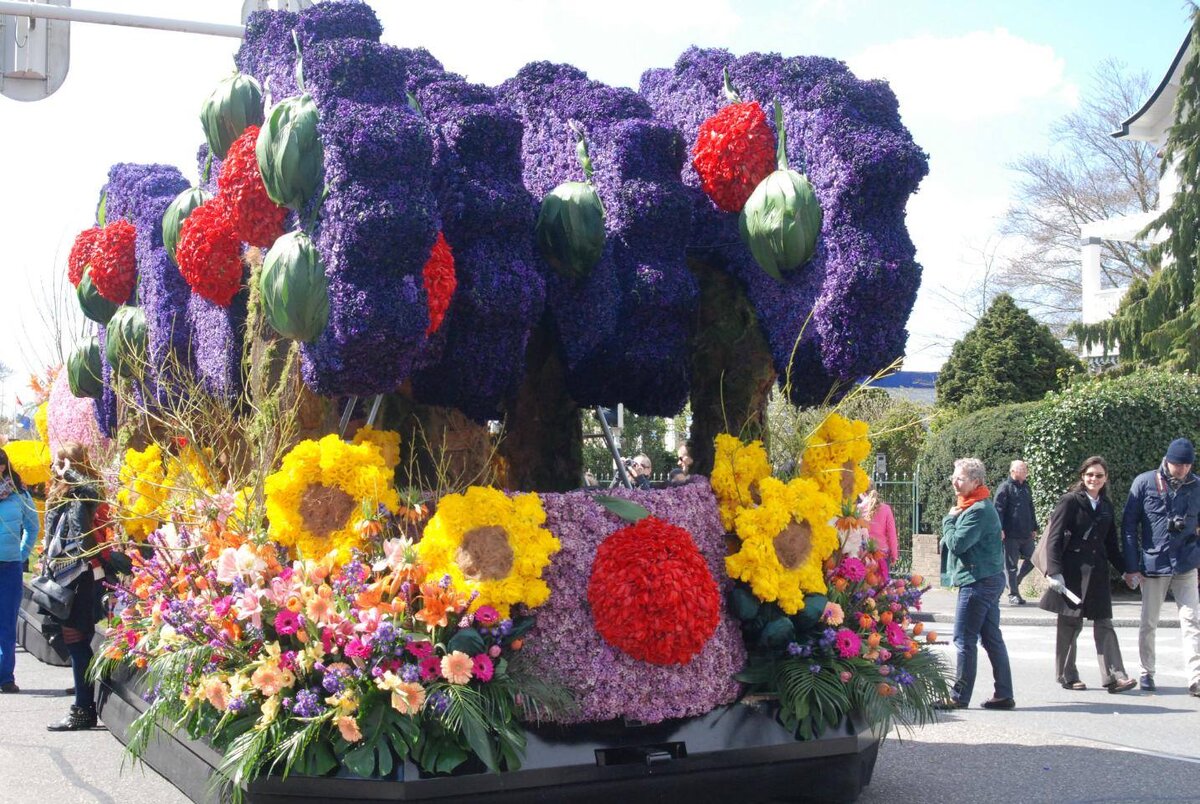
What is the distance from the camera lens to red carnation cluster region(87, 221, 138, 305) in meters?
7.56

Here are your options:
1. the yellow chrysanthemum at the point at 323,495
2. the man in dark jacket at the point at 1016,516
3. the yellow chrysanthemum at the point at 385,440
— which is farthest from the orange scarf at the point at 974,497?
the man in dark jacket at the point at 1016,516

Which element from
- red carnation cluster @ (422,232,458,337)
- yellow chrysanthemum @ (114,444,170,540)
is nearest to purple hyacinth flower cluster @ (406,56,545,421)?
red carnation cluster @ (422,232,458,337)

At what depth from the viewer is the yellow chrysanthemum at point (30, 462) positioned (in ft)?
33.7

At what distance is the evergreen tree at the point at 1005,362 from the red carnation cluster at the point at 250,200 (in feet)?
51.0

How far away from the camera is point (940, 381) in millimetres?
20453

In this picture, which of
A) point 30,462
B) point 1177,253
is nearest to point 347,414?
point 30,462

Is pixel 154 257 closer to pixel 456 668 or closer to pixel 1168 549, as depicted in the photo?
pixel 456 668

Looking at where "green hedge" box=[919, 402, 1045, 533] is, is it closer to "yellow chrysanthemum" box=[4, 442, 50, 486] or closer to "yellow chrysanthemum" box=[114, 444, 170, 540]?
"yellow chrysanthemum" box=[4, 442, 50, 486]

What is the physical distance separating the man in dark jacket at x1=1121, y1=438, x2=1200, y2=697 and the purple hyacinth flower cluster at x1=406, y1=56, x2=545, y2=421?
5404 millimetres

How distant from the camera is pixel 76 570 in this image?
7.07 meters

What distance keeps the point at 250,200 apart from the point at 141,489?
7.55 ft

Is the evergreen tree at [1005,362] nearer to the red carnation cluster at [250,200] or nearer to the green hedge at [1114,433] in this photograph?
the green hedge at [1114,433]

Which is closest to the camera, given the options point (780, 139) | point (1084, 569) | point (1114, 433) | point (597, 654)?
point (597, 654)

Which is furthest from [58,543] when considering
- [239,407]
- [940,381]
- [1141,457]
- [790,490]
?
[940,381]
